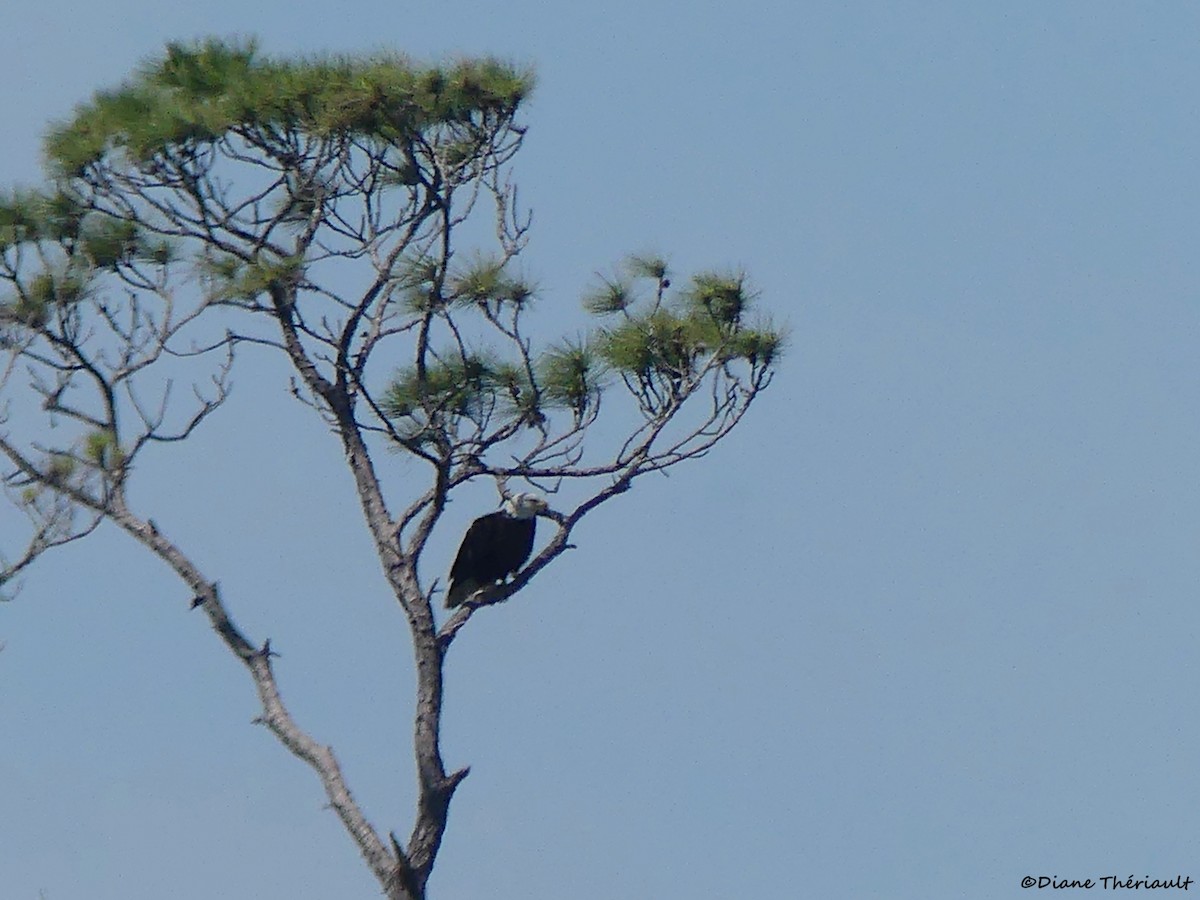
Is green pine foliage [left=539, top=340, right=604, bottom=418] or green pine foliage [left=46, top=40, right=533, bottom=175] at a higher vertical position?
green pine foliage [left=46, top=40, right=533, bottom=175]

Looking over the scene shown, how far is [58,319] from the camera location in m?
6.56

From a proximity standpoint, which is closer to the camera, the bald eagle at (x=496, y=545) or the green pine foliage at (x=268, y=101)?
the green pine foliage at (x=268, y=101)

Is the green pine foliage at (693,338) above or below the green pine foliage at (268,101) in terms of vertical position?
below

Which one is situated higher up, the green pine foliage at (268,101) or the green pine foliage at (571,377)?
the green pine foliage at (268,101)

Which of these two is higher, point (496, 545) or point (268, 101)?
point (268, 101)

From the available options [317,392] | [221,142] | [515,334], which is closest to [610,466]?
[515,334]

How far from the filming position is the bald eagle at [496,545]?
7160 mm

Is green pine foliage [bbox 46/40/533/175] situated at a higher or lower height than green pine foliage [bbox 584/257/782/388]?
higher

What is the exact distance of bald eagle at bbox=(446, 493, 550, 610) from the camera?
23.5 feet

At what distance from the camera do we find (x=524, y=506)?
6.91 metres

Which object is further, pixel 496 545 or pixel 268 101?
pixel 496 545

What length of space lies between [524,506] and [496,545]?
336 millimetres

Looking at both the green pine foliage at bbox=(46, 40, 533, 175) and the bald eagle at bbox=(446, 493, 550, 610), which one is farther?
the bald eagle at bbox=(446, 493, 550, 610)

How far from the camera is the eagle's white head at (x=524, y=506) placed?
6.73 m
